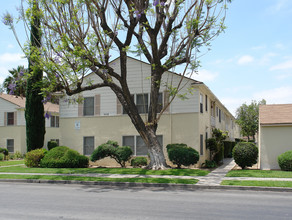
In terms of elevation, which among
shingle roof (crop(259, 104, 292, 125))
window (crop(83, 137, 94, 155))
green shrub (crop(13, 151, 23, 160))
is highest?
shingle roof (crop(259, 104, 292, 125))

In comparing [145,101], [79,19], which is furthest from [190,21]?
[145,101]

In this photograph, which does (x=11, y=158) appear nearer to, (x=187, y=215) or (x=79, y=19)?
(x=79, y=19)

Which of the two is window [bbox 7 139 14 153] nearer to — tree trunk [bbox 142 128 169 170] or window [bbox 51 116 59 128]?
window [bbox 51 116 59 128]

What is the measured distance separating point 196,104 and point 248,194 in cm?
977

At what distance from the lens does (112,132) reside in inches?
855

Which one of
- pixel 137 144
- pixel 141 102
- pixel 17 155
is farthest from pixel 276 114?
pixel 17 155

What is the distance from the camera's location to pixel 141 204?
28.5ft

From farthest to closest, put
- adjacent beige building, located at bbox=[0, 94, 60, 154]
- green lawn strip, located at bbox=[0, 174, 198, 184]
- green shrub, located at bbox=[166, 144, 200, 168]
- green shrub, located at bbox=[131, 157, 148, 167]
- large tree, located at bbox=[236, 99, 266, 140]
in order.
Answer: large tree, located at bbox=[236, 99, 266, 140] → adjacent beige building, located at bbox=[0, 94, 60, 154] → green shrub, located at bbox=[131, 157, 148, 167] → green shrub, located at bbox=[166, 144, 200, 168] → green lawn strip, located at bbox=[0, 174, 198, 184]

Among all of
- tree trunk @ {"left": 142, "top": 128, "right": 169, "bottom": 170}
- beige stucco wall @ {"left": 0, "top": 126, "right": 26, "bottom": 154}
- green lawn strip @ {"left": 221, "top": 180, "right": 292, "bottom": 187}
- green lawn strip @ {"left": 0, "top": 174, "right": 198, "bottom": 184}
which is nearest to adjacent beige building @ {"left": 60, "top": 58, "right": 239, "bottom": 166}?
tree trunk @ {"left": 142, "top": 128, "right": 169, "bottom": 170}

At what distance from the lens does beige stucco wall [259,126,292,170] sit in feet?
58.4

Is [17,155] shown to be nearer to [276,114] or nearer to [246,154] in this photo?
[246,154]

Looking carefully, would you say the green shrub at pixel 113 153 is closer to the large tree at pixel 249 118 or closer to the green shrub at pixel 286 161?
the green shrub at pixel 286 161

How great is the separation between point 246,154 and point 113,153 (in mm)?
7802

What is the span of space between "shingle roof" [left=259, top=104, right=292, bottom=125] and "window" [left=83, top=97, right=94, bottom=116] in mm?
11314
